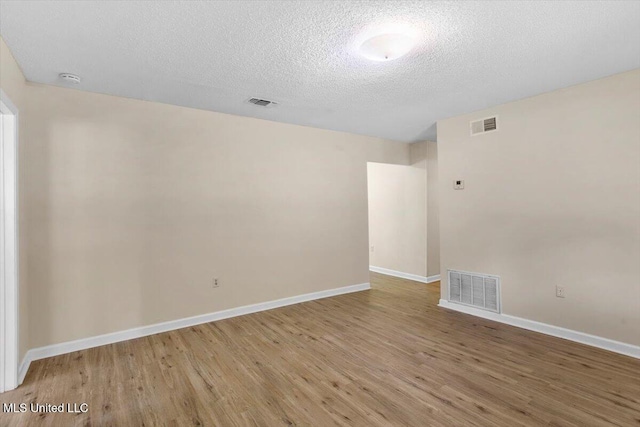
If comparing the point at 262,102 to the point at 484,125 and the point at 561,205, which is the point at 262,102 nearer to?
the point at 484,125

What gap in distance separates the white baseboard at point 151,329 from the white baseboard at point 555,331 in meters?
1.90

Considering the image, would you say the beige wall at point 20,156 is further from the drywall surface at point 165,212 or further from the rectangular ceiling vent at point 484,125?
the rectangular ceiling vent at point 484,125

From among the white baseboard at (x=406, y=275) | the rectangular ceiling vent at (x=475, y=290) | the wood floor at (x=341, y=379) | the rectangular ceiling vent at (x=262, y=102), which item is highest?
the rectangular ceiling vent at (x=262, y=102)

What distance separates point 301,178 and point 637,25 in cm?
355

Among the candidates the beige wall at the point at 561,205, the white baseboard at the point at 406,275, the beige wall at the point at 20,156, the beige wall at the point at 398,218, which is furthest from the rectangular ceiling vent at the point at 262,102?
the white baseboard at the point at 406,275

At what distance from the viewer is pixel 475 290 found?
3986mm

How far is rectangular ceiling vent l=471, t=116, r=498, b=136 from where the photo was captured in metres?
3.79

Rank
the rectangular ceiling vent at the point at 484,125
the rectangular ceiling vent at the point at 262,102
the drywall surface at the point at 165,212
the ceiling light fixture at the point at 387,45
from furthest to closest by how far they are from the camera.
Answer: the rectangular ceiling vent at the point at 484,125 < the rectangular ceiling vent at the point at 262,102 < the drywall surface at the point at 165,212 < the ceiling light fixture at the point at 387,45

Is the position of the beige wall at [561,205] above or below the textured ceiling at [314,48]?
below

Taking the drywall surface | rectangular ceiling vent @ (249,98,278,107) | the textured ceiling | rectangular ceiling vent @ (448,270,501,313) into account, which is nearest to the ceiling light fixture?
the textured ceiling

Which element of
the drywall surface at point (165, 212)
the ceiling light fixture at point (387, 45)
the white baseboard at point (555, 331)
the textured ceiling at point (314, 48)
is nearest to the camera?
the textured ceiling at point (314, 48)

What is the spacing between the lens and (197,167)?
376 centimetres

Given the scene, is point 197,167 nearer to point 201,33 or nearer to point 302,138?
point 302,138

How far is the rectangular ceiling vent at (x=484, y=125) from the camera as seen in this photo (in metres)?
3.79
